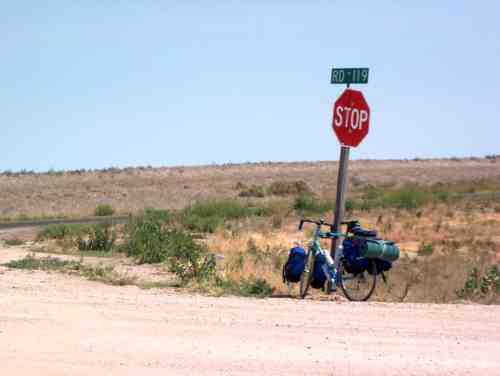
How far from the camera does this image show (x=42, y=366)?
24.9 feet

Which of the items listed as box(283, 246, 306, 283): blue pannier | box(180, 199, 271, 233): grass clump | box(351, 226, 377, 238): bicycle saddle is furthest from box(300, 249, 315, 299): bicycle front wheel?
box(180, 199, 271, 233): grass clump

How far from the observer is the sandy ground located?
772 centimetres

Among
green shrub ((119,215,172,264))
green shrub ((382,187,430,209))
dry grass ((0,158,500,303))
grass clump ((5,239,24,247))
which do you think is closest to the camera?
A: dry grass ((0,158,500,303))

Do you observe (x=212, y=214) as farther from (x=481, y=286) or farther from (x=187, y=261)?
(x=481, y=286)

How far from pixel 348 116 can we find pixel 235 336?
18.6 ft

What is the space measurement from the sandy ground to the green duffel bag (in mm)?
777

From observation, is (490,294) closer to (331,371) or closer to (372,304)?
(372,304)

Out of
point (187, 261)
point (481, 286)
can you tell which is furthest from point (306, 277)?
point (187, 261)

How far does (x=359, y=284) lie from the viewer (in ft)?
41.8

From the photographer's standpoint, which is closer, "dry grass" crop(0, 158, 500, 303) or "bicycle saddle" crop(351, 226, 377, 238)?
"bicycle saddle" crop(351, 226, 377, 238)

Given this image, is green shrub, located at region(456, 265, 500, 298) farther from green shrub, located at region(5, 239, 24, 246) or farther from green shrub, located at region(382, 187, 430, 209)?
green shrub, located at region(382, 187, 430, 209)

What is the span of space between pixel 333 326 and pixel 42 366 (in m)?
3.59

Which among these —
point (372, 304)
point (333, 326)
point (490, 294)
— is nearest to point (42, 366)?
point (333, 326)

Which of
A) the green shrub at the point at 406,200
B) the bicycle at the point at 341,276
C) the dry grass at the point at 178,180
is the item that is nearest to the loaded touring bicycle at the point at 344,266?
the bicycle at the point at 341,276
